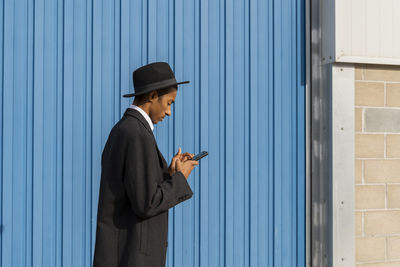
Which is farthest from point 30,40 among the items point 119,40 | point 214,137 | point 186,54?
point 214,137

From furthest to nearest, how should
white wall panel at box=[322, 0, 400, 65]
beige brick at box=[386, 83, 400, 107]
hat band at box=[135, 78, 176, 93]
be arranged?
beige brick at box=[386, 83, 400, 107] → white wall panel at box=[322, 0, 400, 65] → hat band at box=[135, 78, 176, 93]

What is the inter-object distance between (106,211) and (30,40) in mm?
1624

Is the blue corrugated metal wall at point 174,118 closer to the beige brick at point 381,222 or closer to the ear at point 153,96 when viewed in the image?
the beige brick at point 381,222

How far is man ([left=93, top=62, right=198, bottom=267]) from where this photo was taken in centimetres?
249

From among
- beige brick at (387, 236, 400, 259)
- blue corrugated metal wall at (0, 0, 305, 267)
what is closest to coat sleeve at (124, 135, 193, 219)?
blue corrugated metal wall at (0, 0, 305, 267)

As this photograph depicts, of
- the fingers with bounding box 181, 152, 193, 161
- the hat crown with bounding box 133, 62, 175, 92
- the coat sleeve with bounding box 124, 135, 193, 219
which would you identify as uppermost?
A: the hat crown with bounding box 133, 62, 175, 92

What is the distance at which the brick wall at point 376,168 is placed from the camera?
420 cm

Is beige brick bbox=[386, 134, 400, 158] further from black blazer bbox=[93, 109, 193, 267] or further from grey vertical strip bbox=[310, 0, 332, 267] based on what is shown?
black blazer bbox=[93, 109, 193, 267]

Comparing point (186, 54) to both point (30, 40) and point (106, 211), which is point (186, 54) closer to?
point (30, 40)

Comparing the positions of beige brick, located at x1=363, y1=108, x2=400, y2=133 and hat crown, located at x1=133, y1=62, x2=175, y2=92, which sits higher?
hat crown, located at x1=133, y1=62, x2=175, y2=92

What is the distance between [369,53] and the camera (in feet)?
13.7

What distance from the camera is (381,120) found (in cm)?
425

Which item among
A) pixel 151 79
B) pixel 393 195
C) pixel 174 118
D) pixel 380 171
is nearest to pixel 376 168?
pixel 380 171

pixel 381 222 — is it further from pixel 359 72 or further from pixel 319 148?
pixel 359 72
